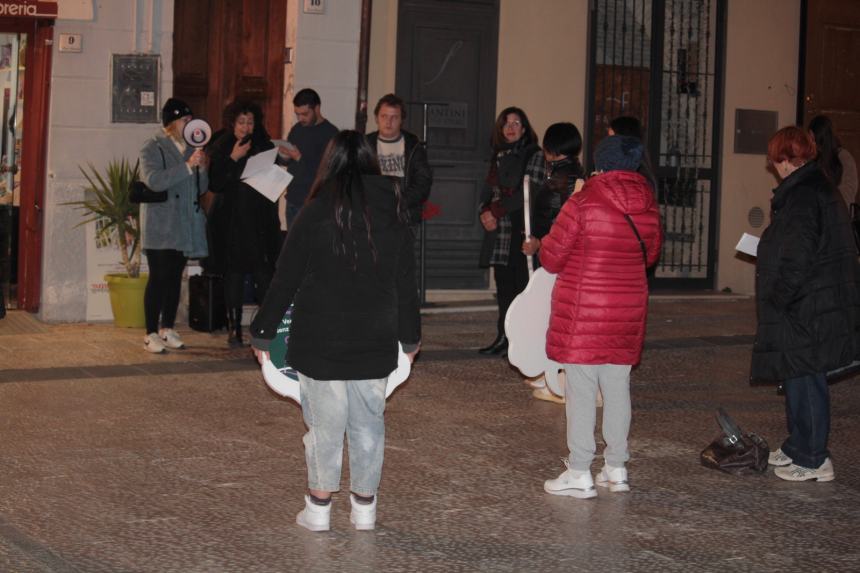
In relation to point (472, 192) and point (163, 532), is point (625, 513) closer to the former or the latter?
point (163, 532)

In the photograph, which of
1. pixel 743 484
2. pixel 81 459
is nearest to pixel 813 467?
pixel 743 484

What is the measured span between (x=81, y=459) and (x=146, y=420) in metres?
1.02

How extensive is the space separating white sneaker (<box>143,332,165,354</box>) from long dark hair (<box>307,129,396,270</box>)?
5.21m

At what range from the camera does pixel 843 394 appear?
1012cm

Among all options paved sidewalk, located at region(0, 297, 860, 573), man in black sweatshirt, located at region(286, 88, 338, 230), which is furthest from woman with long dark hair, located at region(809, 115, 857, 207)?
man in black sweatshirt, located at region(286, 88, 338, 230)

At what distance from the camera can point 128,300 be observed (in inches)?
481

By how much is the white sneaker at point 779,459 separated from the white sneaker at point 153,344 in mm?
5078

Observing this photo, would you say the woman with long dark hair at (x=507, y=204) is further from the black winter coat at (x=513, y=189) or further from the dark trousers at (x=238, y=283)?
the dark trousers at (x=238, y=283)

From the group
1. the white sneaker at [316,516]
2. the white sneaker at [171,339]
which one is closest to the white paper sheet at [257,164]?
the white sneaker at [171,339]

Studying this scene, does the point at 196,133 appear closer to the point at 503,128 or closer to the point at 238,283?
the point at 238,283

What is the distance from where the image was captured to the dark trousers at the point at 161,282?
1094 cm

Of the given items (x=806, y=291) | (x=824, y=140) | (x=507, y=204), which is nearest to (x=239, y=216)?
(x=507, y=204)

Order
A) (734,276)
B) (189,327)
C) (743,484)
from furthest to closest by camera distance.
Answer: (734,276), (189,327), (743,484)

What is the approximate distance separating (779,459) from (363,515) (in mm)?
2551
